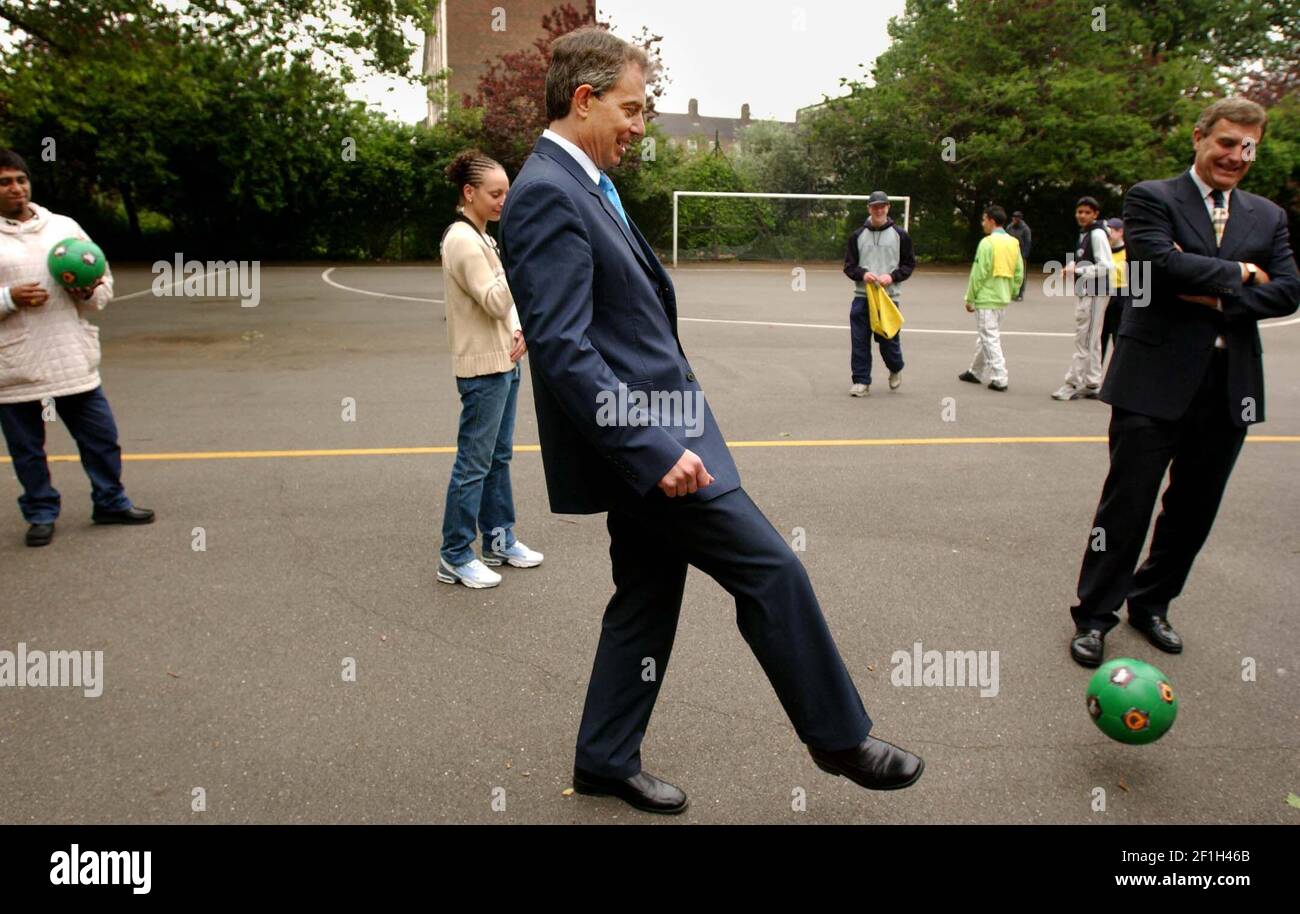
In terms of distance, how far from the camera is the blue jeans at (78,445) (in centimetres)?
534

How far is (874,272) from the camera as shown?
9.58 meters

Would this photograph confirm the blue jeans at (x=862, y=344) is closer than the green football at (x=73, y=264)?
No

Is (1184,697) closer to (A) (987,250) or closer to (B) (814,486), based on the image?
(B) (814,486)

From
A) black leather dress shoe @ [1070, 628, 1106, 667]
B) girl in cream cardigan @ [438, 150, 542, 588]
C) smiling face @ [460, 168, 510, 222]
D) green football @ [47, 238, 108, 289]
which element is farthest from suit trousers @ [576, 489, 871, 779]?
green football @ [47, 238, 108, 289]

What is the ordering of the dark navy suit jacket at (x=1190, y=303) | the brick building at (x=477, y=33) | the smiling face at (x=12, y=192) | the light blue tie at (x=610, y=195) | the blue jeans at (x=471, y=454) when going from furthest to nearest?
the brick building at (x=477, y=33), the smiling face at (x=12, y=192), the blue jeans at (x=471, y=454), the dark navy suit jacket at (x=1190, y=303), the light blue tie at (x=610, y=195)

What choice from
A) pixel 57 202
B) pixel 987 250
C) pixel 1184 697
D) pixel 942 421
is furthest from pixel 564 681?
pixel 57 202

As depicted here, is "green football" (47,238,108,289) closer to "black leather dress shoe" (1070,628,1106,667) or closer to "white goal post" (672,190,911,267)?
"black leather dress shoe" (1070,628,1106,667)

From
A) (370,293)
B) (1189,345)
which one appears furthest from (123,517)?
(370,293)

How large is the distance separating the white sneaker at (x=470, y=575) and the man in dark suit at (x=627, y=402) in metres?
2.00

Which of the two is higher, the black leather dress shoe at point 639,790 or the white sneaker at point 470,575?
the white sneaker at point 470,575

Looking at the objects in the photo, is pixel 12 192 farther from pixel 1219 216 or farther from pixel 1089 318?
pixel 1089 318

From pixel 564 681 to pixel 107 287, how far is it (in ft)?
12.5

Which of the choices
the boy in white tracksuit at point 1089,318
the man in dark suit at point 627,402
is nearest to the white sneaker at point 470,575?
the man in dark suit at point 627,402

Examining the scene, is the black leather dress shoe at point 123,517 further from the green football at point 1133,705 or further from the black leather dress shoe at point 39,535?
the green football at point 1133,705
